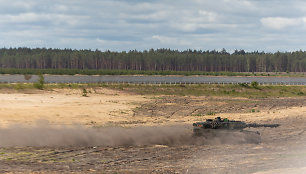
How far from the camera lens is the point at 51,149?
1072 inches

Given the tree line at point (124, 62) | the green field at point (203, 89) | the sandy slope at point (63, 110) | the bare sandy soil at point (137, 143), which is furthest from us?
the tree line at point (124, 62)

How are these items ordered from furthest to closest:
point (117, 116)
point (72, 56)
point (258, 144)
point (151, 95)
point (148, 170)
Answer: point (72, 56) < point (151, 95) < point (117, 116) < point (258, 144) < point (148, 170)

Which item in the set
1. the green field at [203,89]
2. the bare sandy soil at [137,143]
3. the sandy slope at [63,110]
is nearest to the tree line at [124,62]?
the green field at [203,89]

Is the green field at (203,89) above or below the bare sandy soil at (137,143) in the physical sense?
above

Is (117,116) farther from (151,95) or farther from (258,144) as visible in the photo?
(151,95)

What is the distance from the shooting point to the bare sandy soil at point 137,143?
22672mm

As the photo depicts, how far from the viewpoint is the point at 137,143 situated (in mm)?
29719

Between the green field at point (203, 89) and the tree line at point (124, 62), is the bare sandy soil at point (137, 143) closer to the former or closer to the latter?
the green field at point (203, 89)

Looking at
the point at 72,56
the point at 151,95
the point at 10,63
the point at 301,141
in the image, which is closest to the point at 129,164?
the point at 301,141

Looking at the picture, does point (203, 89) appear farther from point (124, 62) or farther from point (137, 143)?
point (124, 62)

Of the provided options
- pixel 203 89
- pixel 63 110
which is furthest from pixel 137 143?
Result: pixel 203 89

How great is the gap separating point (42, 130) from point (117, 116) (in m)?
12.5

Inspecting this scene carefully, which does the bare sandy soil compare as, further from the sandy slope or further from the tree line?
the tree line

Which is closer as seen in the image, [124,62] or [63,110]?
[63,110]
